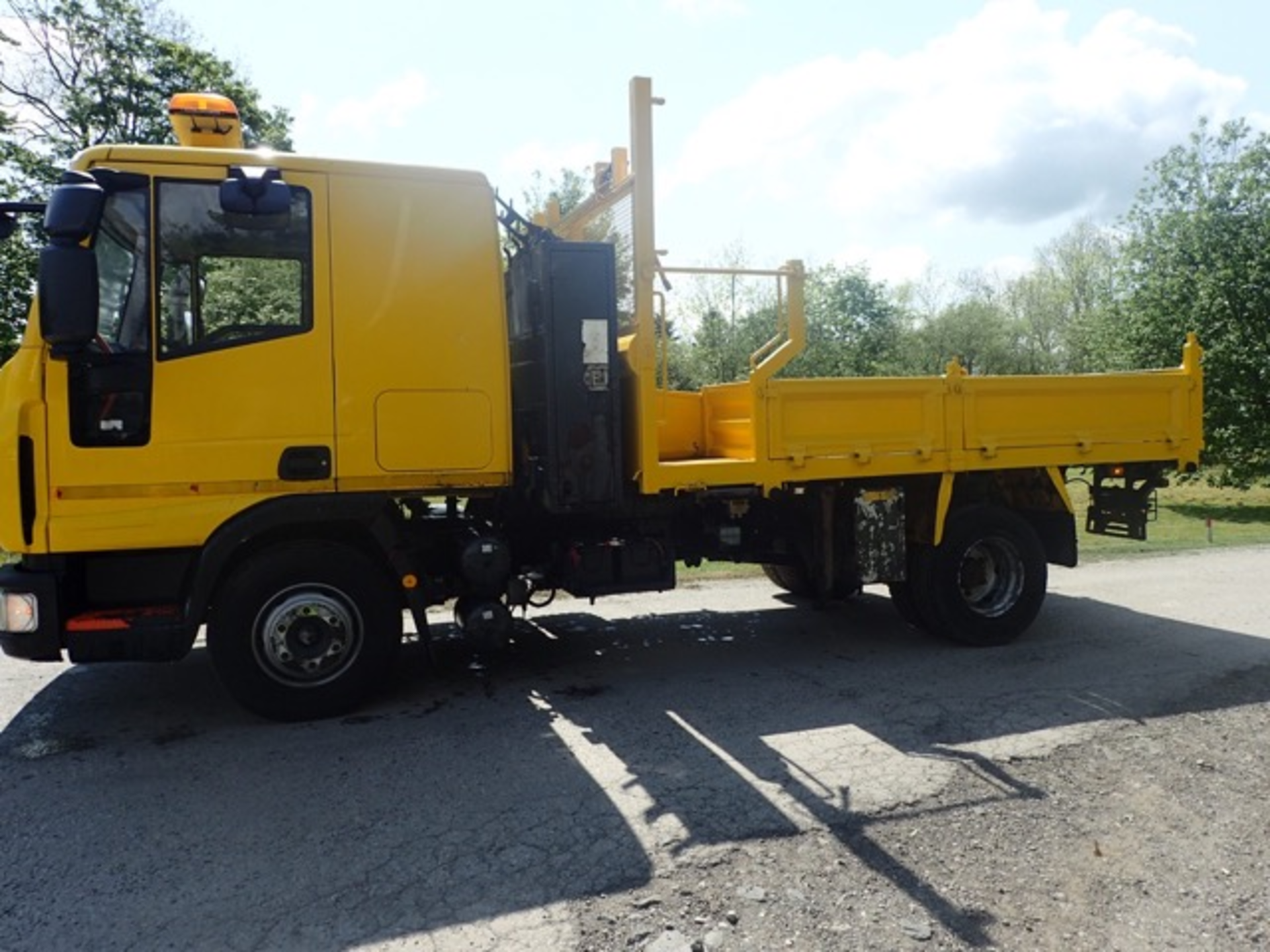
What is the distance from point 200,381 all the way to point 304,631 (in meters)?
1.48

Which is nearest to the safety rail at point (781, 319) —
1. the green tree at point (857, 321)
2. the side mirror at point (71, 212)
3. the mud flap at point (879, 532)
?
the mud flap at point (879, 532)

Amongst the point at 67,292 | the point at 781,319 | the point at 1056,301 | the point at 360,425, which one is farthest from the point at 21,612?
the point at 1056,301

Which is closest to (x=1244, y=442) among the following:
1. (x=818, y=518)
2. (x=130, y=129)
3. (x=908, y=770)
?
(x=818, y=518)

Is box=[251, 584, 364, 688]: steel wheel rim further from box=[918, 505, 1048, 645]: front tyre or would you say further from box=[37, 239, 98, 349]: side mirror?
box=[918, 505, 1048, 645]: front tyre

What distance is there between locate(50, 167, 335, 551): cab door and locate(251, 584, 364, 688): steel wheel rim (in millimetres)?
593

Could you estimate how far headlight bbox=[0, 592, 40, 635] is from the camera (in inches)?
185

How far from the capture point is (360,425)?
5195 mm

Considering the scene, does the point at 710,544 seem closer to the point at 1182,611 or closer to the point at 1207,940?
the point at 1207,940

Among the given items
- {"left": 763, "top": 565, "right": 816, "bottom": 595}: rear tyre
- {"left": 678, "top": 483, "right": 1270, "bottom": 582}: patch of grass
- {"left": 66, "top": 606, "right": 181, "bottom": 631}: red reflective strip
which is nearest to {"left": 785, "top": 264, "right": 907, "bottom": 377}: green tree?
{"left": 678, "top": 483, "right": 1270, "bottom": 582}: patch of grass

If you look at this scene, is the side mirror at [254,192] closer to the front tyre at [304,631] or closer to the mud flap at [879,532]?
the front tyre at [304,631]

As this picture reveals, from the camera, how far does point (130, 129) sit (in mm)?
21453

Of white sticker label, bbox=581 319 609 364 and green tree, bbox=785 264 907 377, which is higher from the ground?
green tree, bbox=785 264 907 377

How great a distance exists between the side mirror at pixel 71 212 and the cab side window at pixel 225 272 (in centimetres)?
44

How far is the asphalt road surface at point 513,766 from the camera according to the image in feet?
10.8
